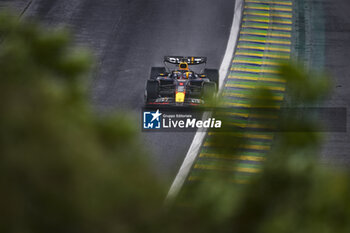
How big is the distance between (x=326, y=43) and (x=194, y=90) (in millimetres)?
8505

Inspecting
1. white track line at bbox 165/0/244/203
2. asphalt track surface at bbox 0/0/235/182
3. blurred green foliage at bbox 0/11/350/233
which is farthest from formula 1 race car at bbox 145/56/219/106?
blurred green foliage at bbox 0/11/350/233

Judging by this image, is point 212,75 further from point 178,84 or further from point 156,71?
point 156,71

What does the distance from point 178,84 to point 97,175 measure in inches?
698

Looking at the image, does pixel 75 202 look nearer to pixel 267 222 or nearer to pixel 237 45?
pixel 267 222

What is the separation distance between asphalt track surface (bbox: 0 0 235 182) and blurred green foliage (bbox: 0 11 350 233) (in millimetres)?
17353

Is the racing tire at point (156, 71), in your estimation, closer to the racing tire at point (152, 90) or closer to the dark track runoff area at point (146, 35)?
the dark track runoff area at point (146, 35)

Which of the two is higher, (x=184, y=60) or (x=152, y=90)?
(x=184, y=60)

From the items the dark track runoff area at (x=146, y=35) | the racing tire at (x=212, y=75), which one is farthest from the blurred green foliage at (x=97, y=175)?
the racing tire at (x=212, y=75)

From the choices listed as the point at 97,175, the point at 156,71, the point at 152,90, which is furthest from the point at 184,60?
the point at 97,175

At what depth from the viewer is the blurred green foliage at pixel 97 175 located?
128 inches

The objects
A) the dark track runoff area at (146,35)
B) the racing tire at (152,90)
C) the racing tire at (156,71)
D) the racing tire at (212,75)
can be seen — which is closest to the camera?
the racing tire at (152,90)

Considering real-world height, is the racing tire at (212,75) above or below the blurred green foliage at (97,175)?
below

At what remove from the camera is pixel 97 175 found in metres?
3.38

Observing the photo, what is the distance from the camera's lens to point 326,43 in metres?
26.5
